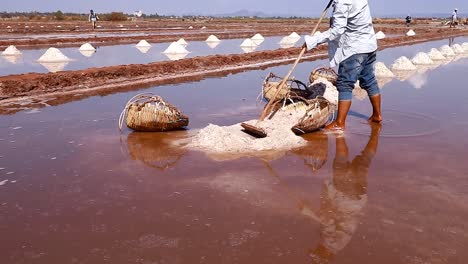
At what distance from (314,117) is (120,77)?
4707 millimetres

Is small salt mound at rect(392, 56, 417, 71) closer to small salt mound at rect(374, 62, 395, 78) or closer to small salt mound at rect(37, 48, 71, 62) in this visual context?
small salt mound at rect(374, 62, 395, 78)

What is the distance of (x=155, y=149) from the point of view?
12.3ft

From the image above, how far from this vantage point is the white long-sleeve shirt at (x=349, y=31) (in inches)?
159

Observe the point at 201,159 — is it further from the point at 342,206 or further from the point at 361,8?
the point at 361,8

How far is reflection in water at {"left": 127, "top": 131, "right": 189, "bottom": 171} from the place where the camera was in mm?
3414

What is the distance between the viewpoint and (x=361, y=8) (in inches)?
161

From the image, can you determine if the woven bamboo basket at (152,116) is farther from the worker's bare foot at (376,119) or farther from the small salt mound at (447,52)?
the small salt mound at (447,52)

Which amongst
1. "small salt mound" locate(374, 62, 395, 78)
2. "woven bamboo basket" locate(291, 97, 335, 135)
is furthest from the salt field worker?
"small salt mound" locate(374, 62, 395, 78)

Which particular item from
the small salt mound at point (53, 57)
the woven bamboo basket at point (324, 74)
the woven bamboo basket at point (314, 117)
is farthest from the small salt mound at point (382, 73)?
the small salt mound at point (53, 57)

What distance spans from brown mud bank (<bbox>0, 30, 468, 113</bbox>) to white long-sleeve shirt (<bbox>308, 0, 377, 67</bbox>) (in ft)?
12.1

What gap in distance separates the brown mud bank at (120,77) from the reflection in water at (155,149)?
2.47 m

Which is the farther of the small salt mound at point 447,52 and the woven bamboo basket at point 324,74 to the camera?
the small salt mound at point 447,52

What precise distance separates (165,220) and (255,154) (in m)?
1.28

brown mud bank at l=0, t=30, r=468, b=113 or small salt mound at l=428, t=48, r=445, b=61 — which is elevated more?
small salt mound at l=428, t=48, r=445, b=61
